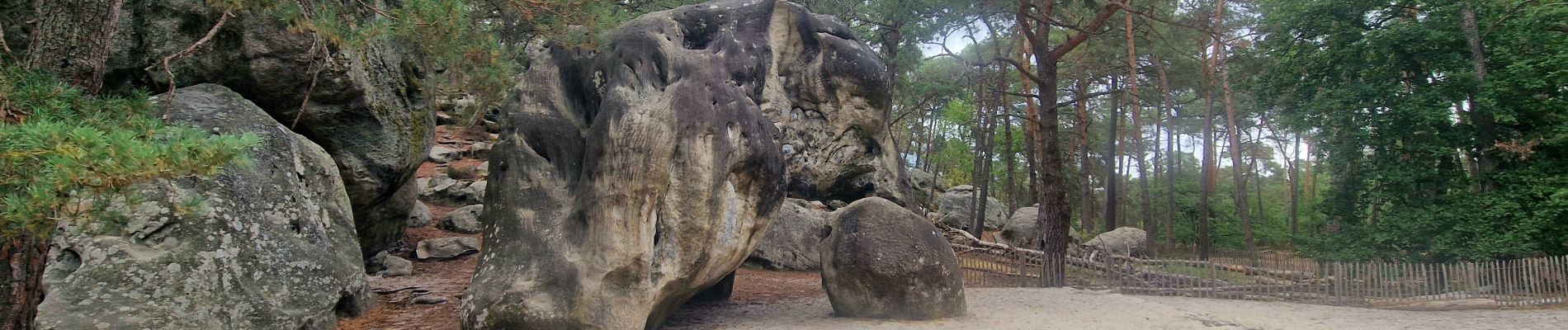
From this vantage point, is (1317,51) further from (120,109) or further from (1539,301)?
(120,109)

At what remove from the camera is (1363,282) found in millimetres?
9570

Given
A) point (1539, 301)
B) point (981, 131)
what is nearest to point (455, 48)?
point (1539, 301)

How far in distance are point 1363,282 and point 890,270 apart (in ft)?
22.3

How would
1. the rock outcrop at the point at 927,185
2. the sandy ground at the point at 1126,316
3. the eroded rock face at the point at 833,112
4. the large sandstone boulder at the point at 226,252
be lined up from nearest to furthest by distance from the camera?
the large sandstone boulder at the point at 226,252 < the sandy ground at the point at 1126,316 < the eroded rock face at the point at 833,112 < the rock outcrop at the point at 927,185

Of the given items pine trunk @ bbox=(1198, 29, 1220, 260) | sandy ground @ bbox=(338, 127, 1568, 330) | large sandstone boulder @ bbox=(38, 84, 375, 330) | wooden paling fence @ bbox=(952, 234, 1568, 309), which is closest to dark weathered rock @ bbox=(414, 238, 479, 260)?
sandy ground @ bbox=(338, 127, 1568, 330)

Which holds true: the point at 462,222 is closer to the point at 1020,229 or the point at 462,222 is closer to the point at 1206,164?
the point at 1020,229

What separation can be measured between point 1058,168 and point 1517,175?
6692 millimetres

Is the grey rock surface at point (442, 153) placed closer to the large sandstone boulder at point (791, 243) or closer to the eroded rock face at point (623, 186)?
the large sandstone boulder at point (791, 243)

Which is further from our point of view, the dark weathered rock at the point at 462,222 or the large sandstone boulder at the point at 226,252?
the dark weathered rock at the point at 462,222

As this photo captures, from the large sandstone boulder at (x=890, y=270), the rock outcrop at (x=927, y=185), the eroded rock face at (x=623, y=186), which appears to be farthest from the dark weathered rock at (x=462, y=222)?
the rock outcrop at (x=927, y=185)

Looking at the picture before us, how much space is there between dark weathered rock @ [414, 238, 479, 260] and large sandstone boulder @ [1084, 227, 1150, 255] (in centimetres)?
1505

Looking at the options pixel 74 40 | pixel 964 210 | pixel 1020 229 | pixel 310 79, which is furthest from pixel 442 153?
pixel 964 210

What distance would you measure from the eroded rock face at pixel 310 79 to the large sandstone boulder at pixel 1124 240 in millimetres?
16345

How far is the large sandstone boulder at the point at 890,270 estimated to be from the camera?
7.48 metres
